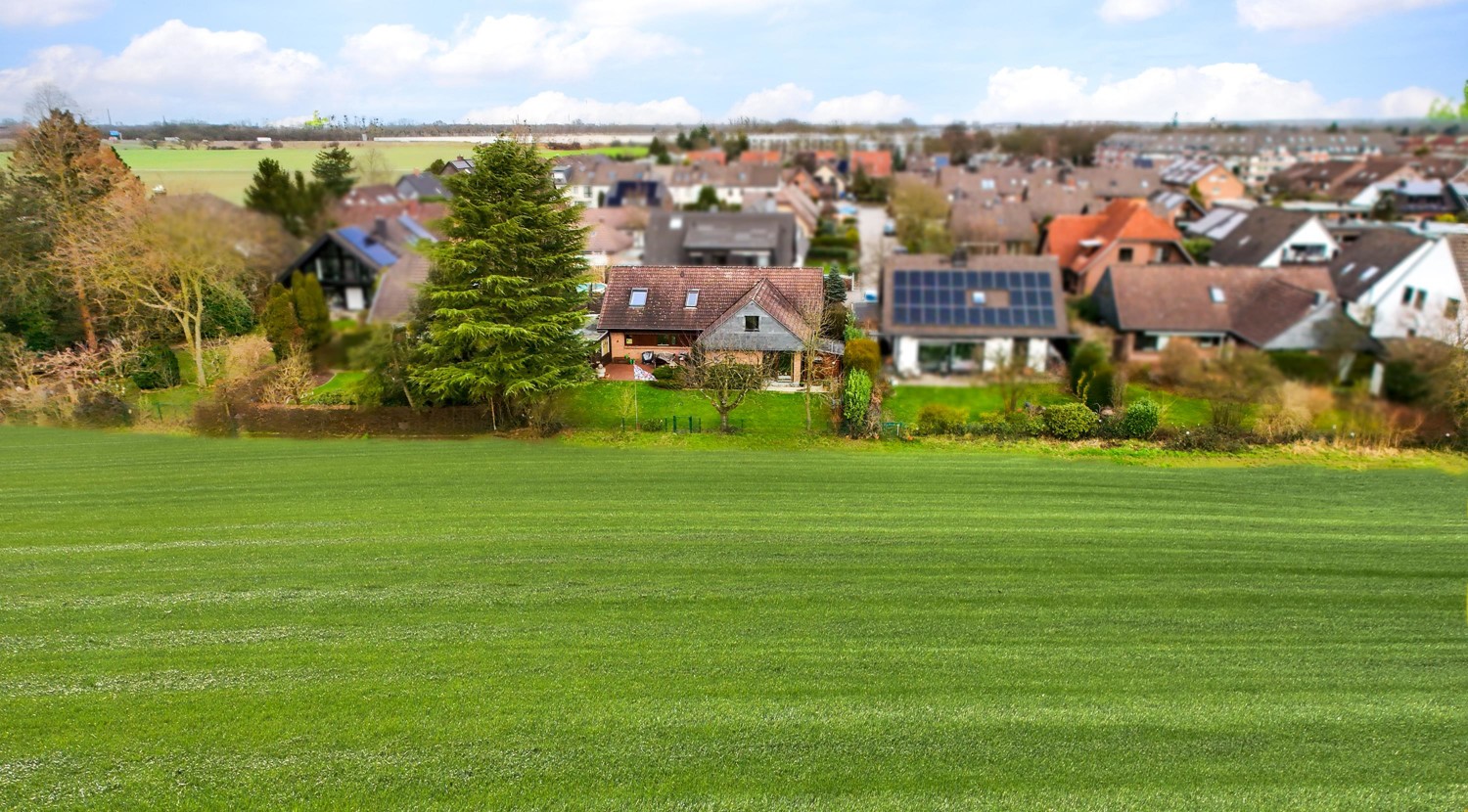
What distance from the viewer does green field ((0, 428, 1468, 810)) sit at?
8977 millimetres

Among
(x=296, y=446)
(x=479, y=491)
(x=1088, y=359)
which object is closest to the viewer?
(x=479, y=491)

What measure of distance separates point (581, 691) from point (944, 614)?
539 centimetres

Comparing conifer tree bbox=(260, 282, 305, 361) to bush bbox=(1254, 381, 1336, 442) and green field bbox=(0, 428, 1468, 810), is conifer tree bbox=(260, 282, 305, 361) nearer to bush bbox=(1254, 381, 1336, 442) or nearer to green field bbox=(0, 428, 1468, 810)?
green field bbox=(0, 428, 1468, 810)

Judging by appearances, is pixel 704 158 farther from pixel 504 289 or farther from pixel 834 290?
pixel 504 289

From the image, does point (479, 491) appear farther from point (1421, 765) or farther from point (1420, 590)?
point (1420, 590)

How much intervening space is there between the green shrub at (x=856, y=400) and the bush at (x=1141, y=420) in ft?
20.8

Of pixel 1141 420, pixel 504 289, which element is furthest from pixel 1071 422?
pixel 504 289

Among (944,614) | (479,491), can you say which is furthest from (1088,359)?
(479,491)

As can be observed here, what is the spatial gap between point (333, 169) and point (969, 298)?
19240 mm

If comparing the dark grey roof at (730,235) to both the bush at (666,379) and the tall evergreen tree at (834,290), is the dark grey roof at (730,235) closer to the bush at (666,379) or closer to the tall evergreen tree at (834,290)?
the tall evergreen tree at (834,290)

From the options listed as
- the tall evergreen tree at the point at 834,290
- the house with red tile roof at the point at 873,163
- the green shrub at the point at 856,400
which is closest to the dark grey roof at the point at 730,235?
the tall evergreen tree at the point at 834,290

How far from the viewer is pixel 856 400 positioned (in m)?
20.2

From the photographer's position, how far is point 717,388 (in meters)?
20.9

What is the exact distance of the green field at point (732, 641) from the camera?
8.98 meters
